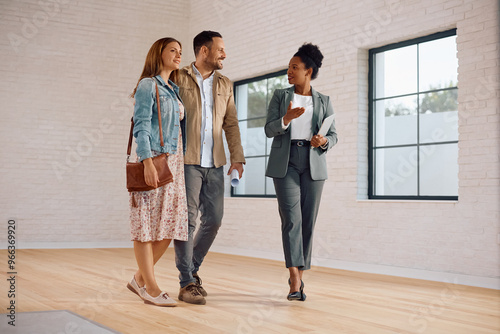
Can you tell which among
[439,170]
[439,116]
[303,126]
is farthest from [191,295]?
[439,116]

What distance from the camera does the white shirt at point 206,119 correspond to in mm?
3211

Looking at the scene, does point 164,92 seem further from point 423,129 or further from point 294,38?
point 294,38

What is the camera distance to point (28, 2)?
7070 millimetres

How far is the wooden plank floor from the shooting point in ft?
8.48

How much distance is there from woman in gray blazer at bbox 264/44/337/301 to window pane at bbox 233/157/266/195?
3.34 m

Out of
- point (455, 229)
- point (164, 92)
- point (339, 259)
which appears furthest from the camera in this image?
point (339, 259)

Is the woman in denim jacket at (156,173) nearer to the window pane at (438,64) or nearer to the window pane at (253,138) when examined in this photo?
the window pane at (438,64)

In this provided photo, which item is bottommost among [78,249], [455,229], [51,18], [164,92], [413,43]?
[78,249]

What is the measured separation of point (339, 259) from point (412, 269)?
0.84 metres

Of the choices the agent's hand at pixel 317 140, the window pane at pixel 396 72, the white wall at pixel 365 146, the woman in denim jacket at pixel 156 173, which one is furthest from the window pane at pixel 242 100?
the woman in denim jacket at pixel 156 173

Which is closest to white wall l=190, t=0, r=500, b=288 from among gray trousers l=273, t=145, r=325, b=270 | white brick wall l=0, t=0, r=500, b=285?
white brick wall l=0, t=0, r=500, b=285

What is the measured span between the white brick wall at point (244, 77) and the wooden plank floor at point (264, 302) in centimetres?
46

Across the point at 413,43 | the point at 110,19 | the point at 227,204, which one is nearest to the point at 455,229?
the point at 413,43

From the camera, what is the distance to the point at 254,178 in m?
6.92
